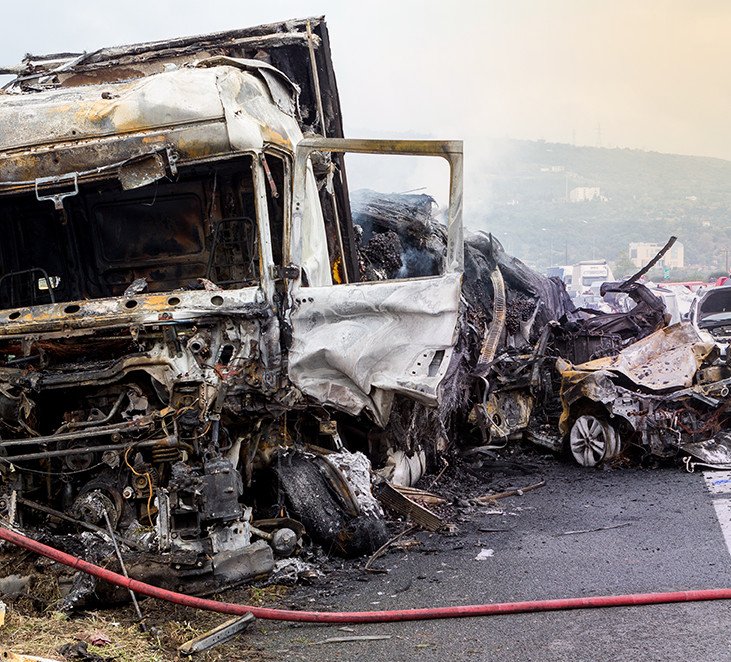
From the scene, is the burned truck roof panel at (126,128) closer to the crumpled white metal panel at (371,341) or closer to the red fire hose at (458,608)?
the crumpled white metal panel at (371,341)

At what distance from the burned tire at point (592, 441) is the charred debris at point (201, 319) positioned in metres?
2.27

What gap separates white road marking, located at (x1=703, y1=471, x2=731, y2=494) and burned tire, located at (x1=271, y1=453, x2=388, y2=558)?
324 cm

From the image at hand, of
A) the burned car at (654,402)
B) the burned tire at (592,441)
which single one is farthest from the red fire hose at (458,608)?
the burned tire at (592,441)

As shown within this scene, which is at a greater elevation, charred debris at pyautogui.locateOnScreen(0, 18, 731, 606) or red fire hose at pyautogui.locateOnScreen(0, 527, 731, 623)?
charred debris at pyautogui.locateOnScreen(0, 18, 731, 606)

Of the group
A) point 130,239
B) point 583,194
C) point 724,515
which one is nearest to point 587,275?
point 724,515

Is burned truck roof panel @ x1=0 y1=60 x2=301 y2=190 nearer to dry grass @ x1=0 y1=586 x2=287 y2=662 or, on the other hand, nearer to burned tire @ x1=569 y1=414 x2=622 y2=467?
dry grass @ x1=0 y1=586 x2=287 y2=662

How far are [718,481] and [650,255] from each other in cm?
5657

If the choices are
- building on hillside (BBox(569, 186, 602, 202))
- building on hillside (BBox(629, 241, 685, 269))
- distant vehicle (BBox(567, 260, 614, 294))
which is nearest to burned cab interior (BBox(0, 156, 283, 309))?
distant vehicle (BBox(567, 260, 614, 294))

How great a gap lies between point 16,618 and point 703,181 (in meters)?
101

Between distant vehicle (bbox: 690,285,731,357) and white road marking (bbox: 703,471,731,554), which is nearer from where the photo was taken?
white road marking (bbox: 703,471,731,554)

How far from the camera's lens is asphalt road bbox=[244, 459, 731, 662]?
13.7 ft

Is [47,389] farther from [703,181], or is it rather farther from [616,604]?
[703,181]

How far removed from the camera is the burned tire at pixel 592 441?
8852 millimetres

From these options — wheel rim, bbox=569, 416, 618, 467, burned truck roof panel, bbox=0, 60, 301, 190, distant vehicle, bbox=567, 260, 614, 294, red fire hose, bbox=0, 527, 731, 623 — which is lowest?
distant vehicle, bbox=567, 260, 614, 294
